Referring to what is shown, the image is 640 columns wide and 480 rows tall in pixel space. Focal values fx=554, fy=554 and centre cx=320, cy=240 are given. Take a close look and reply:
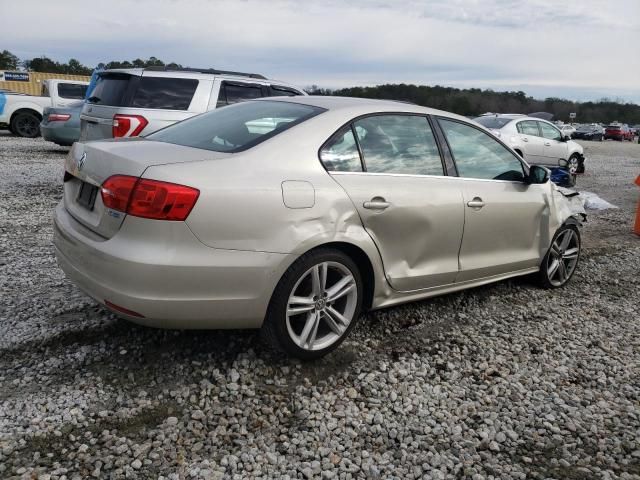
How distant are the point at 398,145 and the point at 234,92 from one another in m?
4.52

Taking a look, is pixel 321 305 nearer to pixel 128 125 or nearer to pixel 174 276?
pixel 174 276

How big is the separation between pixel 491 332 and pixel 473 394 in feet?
3.12

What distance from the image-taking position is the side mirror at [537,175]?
438cm

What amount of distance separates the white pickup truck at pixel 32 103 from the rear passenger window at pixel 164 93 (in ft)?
34.4

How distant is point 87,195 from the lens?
3.03 meters

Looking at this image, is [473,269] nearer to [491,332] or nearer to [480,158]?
[491,332]

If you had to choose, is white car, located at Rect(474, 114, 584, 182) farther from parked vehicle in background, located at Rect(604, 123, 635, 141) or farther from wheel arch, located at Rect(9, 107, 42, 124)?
parked vehicle in background, located at Rect(604, 123, 635, 141)

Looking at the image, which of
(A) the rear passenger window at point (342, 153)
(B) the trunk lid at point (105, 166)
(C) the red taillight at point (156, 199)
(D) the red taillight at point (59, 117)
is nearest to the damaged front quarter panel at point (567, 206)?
(A) the rear passenger window at point (342, 153)

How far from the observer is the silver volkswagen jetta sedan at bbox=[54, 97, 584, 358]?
266cm

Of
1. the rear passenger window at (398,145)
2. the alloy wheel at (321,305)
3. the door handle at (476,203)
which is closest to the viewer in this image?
the alloy wheel at (321,305)

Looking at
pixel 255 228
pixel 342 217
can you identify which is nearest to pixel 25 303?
pixel 255 228

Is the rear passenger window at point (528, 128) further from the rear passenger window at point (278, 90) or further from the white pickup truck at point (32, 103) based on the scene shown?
the white pickup truck at point (32, 103)

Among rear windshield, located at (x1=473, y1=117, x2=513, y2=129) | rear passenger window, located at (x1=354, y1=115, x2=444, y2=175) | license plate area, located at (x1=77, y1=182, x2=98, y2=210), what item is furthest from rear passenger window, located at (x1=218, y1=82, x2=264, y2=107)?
rear windshield, located at (x1=473, y1=117, x2=513, y2=129)

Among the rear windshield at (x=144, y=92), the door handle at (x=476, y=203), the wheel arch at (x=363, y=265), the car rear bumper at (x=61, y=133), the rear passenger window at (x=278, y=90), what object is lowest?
the car rear bumper at (x=61, y=133)
